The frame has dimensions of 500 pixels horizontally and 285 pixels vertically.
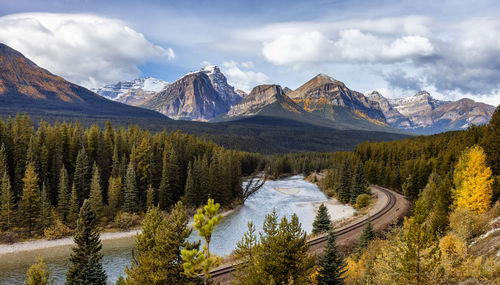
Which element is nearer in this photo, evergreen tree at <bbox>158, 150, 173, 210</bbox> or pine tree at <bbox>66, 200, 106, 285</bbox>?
pine tree at <bbox>66, 200, 106, 285</bbox>

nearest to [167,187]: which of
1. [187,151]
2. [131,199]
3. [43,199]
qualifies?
[131,199]

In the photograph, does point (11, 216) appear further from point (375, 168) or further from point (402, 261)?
point (375, 168)

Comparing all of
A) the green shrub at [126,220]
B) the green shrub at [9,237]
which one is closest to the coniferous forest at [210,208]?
the green shrub at [126,220]

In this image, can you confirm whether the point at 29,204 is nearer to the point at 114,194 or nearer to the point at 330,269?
the point at 114,194

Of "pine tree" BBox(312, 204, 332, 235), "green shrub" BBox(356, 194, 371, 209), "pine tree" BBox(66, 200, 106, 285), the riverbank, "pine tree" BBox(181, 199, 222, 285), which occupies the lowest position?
the riverbank

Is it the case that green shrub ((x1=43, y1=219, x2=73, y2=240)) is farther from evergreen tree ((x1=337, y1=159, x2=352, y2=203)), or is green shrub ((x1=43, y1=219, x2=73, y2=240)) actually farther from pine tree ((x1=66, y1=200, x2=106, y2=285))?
evergreen tree ((x1=337, y1=159, x2=352, y2=203))

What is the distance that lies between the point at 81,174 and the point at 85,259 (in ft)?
121

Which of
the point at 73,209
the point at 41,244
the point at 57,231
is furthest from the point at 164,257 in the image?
the point at 73,209

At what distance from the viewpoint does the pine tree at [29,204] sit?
51812 mm

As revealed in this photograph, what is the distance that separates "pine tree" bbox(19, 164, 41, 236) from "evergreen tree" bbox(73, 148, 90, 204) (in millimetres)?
7339

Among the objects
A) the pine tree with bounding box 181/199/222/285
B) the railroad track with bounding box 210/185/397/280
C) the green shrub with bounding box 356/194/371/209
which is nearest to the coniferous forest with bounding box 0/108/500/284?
the pine tree with bounding box 181/199/222/285

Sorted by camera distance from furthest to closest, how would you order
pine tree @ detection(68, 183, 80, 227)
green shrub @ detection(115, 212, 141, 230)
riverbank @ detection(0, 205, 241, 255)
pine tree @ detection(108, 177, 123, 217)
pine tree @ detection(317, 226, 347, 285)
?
pine tree @ detection(108, 177, 123, 217)
green shrub @ detection(115, 212, 141, 230)
pine tree @ detection(68, 183, 80, 227)
riverbank @ detection(0, 205, 241, 255)
pine tree @ detection(317, 226, 347, 285)

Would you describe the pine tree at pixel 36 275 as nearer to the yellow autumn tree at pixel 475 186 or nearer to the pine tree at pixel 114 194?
the pine tree at pixel 114 194

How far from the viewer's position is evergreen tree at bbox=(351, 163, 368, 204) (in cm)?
8219
